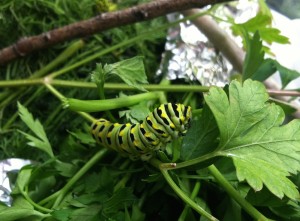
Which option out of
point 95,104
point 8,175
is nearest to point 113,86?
point 95,104

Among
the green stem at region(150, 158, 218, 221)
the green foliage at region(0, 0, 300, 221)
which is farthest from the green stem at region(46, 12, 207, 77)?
the green stem at region(150, 158, 218, 221)

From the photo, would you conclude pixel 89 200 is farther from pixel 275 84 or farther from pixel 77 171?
pixel 275 84

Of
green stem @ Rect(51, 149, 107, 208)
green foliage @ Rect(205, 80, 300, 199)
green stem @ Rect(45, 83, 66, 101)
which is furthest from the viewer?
green stem @ Rect(45, 83, 66, 101)

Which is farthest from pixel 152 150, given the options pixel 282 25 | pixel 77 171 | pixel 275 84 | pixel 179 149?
pixel 282 25

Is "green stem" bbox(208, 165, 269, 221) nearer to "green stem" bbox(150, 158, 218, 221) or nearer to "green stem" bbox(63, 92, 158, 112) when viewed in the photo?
"green stem" bbox(150, 158, 218, 221)

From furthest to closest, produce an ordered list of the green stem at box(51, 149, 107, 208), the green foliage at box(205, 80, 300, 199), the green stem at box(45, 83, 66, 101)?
1. the green stem at box(45, 83, 66, 101)
2. the green stem at box(51, 149, 107, 208)
3. the green foliage at box(205, 80, 300, 199)

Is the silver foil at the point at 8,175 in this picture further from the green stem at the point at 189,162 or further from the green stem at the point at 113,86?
the green stem at the point at 189,162

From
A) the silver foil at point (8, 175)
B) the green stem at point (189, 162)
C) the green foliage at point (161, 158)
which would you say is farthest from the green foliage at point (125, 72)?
the silver foil at point (8, 175)
